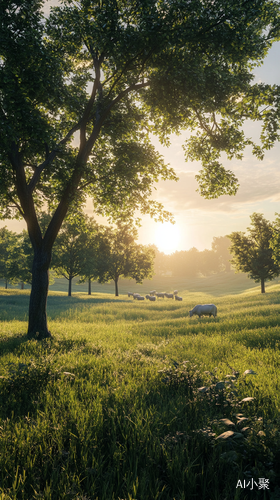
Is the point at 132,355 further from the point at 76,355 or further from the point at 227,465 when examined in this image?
the point at 227,465

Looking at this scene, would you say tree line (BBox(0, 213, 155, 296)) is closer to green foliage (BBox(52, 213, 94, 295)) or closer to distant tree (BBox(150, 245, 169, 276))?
green foliage (BBox(52, 213, 94, 295))

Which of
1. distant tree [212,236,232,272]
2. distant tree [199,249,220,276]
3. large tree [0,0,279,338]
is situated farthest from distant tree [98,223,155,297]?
distant tree [212,236,232,272]

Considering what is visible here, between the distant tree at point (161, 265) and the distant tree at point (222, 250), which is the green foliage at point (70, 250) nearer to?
the distant tree at point (161, 265)

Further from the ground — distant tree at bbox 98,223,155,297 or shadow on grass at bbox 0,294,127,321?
distant tree at bbox 98,223,155,297

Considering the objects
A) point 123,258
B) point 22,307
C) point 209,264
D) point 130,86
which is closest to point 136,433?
point 130,86

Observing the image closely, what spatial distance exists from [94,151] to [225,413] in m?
11.8

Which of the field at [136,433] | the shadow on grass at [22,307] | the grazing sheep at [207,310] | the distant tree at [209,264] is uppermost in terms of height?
the distant tree at [209,264]

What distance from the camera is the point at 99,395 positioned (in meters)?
4.03

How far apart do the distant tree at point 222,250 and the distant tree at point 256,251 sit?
115197 millimetres

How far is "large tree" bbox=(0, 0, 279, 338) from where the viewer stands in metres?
7.44

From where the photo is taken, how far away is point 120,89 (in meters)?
10.8

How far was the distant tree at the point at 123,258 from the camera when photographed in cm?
4256

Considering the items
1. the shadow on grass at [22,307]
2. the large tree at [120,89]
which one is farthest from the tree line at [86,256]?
the large tree at [120,89]

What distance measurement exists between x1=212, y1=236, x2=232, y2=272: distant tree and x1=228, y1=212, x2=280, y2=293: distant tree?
115197mm
